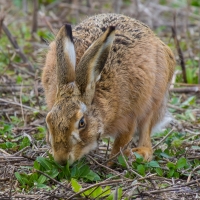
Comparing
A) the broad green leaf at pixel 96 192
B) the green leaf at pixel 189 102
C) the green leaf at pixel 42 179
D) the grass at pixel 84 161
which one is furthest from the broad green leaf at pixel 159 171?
the green leaf at pixel 189 102

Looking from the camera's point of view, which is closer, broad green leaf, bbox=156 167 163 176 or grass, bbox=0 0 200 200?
grass, bbox=0 0 200 200

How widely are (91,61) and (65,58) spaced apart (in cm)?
25

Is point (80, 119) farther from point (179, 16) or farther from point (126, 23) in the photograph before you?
point (179, 16)

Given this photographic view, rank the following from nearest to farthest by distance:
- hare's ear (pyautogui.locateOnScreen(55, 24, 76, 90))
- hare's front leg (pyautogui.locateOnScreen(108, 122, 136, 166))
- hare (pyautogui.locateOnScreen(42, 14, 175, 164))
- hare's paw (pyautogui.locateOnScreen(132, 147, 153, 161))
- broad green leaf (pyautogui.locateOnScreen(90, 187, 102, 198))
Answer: broad green leaf (pyautogui.locateOnScreen(90, 187, 102, 198))
hare (pyautogui.locateOnScreen(42, 14, 175, 164))
hare's ear (pyautogui.locateOnScreen(55, 24, 76, 90))
hare's front leg (pyautogui.locateOnScreen(108, 122, 136, 166))
hare's paw (pyautogui.locateOnScreen(132, 147, 153, 161))

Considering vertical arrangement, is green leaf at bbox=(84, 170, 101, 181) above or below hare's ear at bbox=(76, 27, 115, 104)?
below

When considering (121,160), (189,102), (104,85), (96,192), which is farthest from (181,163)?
(189,102)

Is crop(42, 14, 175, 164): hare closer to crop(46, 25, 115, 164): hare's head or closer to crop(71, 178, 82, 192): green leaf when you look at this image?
crop(46, 25, 115, 164): hare's head

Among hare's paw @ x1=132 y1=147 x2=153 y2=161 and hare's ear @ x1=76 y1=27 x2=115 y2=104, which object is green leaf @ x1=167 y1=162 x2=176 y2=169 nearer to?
hare's paw @ x1=132 y1=147 x2=153 y2=161

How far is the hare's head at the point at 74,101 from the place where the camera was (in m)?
4.52

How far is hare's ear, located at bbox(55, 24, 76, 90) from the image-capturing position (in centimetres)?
486

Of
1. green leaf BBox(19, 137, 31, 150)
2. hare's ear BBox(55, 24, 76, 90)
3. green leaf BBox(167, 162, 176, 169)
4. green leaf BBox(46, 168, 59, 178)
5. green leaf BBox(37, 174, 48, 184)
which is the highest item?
hare's ear BBox(55, 24, 76, 90)

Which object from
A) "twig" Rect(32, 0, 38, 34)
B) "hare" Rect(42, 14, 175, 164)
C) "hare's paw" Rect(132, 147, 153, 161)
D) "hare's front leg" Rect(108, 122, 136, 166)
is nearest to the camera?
"hare" Rect(42, 14, 175, 164)

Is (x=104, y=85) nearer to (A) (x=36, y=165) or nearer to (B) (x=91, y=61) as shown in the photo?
(B) (x=91, y=61)

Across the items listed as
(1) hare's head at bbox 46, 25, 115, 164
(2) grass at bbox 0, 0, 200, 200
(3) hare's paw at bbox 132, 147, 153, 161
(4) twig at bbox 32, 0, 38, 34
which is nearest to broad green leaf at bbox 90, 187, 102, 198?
(2) grass at bbox 0, 0, 200, 200
